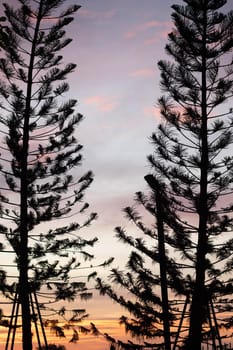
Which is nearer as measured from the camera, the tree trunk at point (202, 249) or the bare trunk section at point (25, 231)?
the tree trunk at point (202, 249)

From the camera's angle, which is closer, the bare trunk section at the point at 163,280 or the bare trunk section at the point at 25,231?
the bare trunk section at the point at 163,280

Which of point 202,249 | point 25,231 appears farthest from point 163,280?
point 25,231

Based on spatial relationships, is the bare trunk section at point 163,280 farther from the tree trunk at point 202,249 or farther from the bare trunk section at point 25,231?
the bare trunk section at point 25,231

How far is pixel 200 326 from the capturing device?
14.8 m

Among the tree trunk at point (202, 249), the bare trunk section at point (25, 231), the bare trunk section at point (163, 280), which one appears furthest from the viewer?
the bare trunk section at point (25, 231)

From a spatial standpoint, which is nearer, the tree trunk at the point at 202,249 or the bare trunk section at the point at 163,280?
the bare trunk section at the point at 163,280

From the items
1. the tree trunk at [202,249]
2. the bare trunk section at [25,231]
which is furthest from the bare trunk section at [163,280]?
the bare trunk section at [25,231]

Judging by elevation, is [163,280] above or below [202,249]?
below

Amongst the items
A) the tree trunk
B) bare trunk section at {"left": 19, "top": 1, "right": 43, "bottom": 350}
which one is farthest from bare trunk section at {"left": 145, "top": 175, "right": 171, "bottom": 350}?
bare trunk section at {"left": 19, "top": 1, "right": 43, "bottom": 350}

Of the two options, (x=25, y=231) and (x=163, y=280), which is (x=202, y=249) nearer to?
(x=163, y=280)

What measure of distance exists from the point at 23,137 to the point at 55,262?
4796 millimetres

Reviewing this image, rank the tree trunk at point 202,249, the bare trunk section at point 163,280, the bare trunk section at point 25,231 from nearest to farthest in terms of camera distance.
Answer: the bare trunk section at point 163,280, the tree trunk at point 202,249, the bare trunk section at point 25,231

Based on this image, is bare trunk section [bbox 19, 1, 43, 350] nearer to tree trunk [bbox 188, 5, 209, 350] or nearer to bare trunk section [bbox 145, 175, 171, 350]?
bare trunk section [bbox 145, 175, 171, 350]

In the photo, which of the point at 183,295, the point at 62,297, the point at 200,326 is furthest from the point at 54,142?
the point at 200,326
